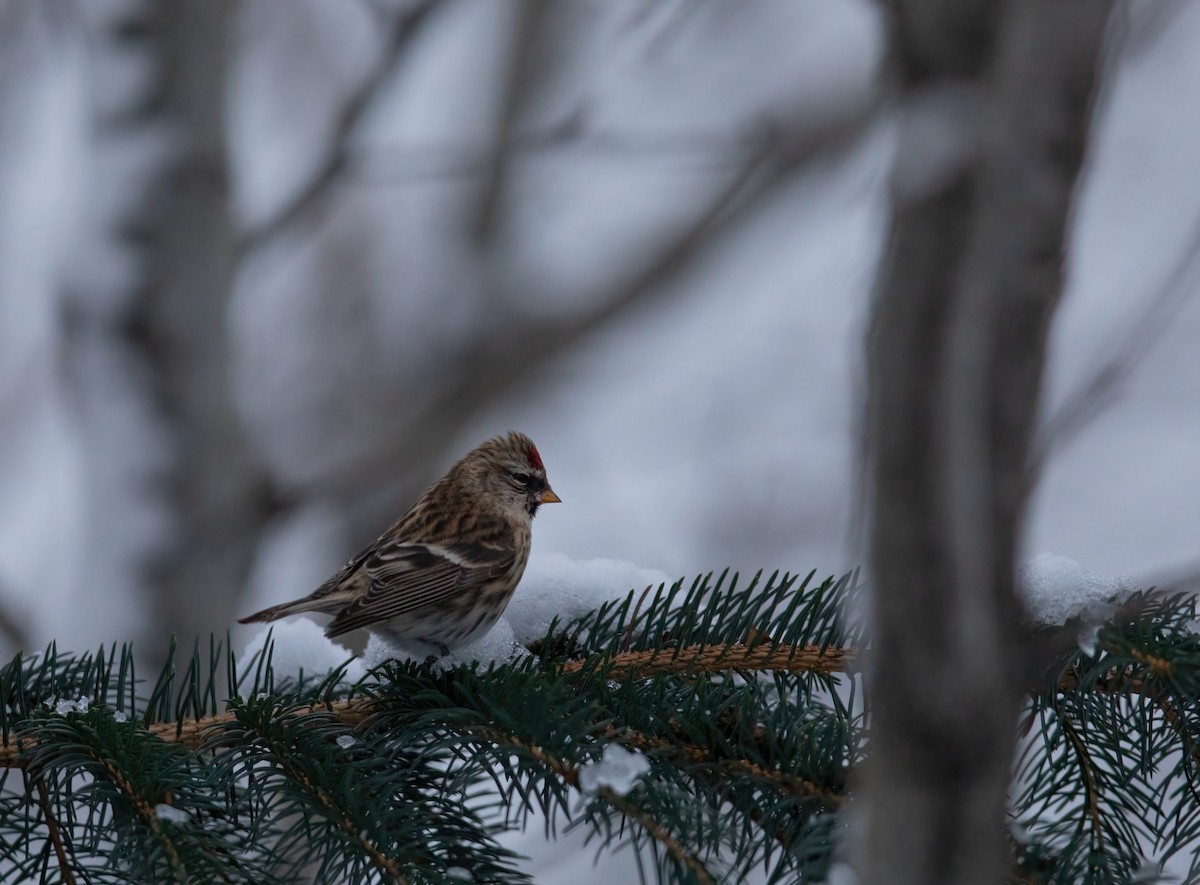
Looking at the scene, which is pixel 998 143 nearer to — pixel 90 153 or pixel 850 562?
pixel 850 562

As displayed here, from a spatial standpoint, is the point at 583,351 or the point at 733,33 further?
the point at 733,33

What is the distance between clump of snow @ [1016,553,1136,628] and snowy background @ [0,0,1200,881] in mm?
270

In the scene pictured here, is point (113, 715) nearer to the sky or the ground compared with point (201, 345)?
nearer to the ground

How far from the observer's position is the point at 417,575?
2275 mm

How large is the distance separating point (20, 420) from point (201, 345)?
2696 mm

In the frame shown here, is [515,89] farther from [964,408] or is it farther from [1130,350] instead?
[964,408]

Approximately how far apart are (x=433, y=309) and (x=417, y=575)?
295 cm

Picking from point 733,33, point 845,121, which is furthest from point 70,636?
point 733,33

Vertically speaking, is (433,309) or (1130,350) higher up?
(433,309)

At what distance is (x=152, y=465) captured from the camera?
126 inches

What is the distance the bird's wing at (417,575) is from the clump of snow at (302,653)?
6 centimetres

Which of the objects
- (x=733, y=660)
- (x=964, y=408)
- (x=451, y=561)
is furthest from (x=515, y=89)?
(x=964, y=408)

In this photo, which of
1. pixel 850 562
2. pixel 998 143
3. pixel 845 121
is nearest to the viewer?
pixel 998 143

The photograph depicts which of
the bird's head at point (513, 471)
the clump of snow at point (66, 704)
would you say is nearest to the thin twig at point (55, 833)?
the clump of snow at point (66, 704)
